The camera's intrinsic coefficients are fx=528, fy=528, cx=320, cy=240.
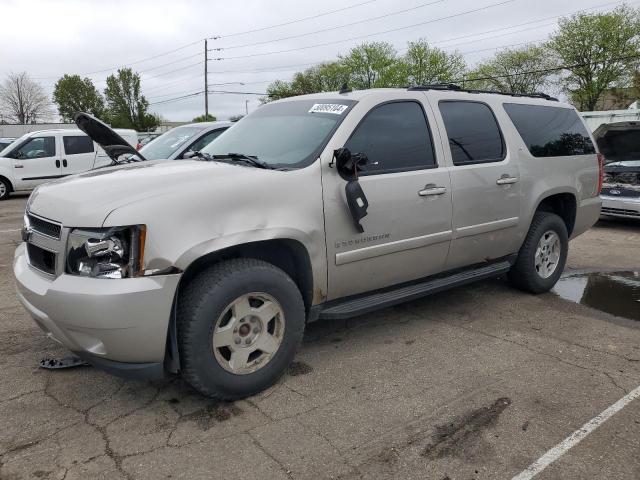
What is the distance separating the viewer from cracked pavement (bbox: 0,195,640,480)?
8.24 ft

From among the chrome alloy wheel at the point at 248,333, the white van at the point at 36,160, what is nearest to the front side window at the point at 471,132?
the chrome alloy wheel at the point at 248,333

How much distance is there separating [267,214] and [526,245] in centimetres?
285

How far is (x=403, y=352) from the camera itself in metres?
3.81

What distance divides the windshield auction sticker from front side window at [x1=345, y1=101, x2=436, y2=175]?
0.18 m

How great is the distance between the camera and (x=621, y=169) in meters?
8.50

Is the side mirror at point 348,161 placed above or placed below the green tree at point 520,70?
below

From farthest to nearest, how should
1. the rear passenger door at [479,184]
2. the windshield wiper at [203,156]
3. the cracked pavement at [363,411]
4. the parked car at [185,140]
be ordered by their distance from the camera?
the parked car at [185,140] < the rear passenger door at [479,184] < the windshield wiper at [203,156] < the cracked pavement at [363,411]

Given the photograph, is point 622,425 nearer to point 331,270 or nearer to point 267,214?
point 331,270

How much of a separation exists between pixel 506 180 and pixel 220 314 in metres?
2.75

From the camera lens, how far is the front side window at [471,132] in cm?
412

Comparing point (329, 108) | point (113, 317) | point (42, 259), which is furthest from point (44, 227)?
point (329, 108)

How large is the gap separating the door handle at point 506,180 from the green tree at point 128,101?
218 ft

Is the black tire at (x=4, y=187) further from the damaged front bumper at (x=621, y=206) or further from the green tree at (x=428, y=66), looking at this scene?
the green tree at (x=428, y=66)

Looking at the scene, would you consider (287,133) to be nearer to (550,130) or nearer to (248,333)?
(248,333)
